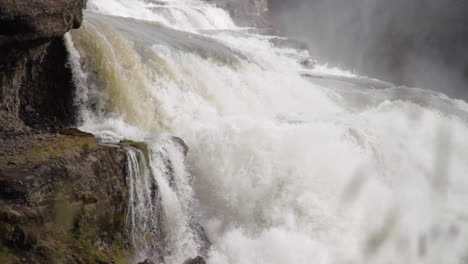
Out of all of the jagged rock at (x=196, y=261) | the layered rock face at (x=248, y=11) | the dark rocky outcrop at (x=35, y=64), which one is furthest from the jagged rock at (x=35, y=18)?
the layered rock face at (x=248, y=11)

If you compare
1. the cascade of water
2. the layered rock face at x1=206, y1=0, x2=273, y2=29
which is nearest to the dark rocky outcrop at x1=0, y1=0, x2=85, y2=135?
the cascade of water

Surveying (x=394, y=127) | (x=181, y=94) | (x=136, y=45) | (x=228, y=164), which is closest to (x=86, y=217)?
(x=228, y=164)

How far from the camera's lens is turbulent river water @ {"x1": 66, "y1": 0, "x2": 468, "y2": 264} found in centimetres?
638

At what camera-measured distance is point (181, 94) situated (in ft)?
30.7

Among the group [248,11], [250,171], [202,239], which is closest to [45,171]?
[202,239]

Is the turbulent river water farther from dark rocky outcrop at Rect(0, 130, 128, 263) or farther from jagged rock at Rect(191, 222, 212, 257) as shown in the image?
dark rocky outcrop at Rect(0, 130, 128, 263)

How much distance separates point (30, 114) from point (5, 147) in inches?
84.9

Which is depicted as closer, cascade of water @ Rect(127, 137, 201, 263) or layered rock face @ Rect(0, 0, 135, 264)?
layered rock face @ Rect(0, 0, 135, 264)

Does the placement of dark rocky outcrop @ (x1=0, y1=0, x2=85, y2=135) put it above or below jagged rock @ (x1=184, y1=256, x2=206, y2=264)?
above

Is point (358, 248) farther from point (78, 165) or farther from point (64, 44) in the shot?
point (64, 44)

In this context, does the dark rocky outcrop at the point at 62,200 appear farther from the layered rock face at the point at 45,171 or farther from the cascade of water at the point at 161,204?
the cascade of water at the point at 161,204

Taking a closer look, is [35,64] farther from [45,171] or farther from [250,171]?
[250,171]

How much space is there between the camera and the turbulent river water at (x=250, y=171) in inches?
251

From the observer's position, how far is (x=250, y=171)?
750 centimetres
